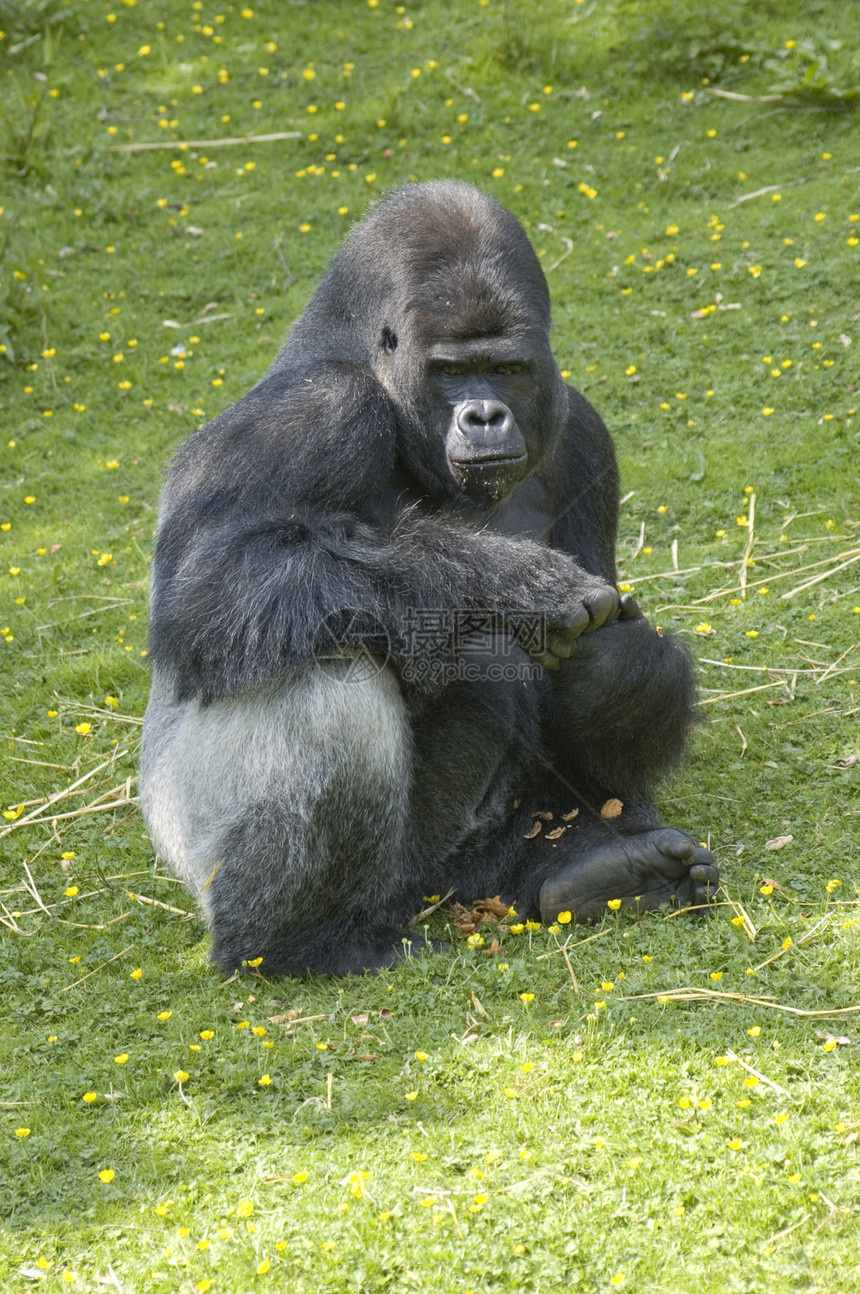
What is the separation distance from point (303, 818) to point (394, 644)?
56 centimetres

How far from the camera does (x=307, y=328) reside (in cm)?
444

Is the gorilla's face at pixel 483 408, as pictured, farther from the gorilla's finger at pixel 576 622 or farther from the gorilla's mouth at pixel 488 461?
the gorilla's finger at pixel 576 622

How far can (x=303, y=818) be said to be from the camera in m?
3.78

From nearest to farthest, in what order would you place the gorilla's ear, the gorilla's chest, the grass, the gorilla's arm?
the grass, the gorilla's arm, the gorilla's ear, the gorilla's chest

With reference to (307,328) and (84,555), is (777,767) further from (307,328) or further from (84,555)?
(84,555)

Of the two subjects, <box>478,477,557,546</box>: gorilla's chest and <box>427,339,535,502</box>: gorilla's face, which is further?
<box>478,477,557,546</box>: gorilla's chest

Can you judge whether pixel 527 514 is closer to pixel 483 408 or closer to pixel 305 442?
pixel 483 408

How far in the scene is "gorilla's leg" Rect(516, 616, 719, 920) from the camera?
394cm

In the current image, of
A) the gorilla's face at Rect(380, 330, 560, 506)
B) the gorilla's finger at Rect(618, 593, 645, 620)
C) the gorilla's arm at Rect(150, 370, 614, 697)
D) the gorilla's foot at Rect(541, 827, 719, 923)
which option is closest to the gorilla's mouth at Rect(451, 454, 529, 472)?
the gorilla's face at Rect(380, 330, 560, 506)

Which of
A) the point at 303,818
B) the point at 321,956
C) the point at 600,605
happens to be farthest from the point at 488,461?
the point at 321,956

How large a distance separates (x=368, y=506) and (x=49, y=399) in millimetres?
4848

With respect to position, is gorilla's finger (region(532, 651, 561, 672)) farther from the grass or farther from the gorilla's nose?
the grass

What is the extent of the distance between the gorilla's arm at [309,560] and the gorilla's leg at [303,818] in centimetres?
14

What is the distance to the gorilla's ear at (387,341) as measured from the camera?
13.5 ft
